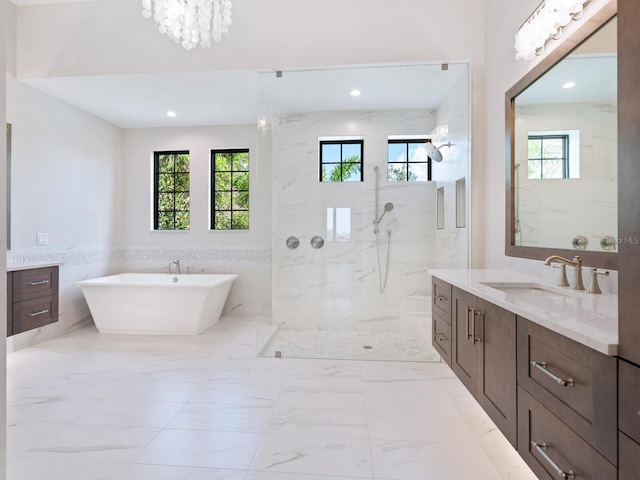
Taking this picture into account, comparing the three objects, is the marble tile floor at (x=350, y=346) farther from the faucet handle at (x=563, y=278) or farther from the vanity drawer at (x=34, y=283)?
the vanity drawer at (x=34, y=283)

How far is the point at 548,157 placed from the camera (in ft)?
5.94

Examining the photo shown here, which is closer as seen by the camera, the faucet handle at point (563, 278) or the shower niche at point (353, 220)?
the faucet handle at point (563, 278)

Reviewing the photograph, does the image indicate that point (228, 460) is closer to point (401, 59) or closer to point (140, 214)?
point (401, 59)

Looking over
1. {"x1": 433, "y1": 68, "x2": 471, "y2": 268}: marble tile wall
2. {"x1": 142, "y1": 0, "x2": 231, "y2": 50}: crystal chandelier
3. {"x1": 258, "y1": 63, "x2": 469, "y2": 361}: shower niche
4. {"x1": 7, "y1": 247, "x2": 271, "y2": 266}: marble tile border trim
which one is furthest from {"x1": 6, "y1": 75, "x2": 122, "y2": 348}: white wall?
{"x1": 433, "y1": 68, "x2": 471, "y2": 268}: marble tile wall

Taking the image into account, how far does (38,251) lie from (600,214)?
444cm

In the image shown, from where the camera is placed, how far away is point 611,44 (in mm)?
1367

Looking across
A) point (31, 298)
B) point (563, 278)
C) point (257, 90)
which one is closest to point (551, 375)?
point (563, 278)

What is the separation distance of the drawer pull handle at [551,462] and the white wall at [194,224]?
11.8 ft

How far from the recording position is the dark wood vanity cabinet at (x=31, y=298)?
2629mm

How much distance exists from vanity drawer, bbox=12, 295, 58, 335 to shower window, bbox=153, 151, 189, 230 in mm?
1814

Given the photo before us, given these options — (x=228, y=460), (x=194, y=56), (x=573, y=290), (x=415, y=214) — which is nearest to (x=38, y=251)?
(x=194, y=56)

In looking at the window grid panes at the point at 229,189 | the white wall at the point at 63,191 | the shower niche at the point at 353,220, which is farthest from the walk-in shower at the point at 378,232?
the white wall at the point at 63,191

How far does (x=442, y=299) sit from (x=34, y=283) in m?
3.21

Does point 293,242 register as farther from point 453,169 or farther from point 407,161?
point 453,169
